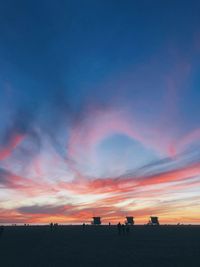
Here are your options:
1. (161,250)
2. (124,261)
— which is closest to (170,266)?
(124,261)

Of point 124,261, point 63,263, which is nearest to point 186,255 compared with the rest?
point 124,261

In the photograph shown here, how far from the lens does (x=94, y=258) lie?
3247 cm

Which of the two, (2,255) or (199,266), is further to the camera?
(2,255)

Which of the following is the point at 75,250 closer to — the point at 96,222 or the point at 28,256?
the point at 28,256

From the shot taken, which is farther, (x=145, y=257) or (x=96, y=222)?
(x=96, y=222)

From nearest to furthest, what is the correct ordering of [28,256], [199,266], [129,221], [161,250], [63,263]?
[199,266]
[63,263]
[28,256]
[161,250]
[129,221]

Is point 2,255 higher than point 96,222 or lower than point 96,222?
lower

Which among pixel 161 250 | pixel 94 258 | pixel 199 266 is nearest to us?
pixel 199 266

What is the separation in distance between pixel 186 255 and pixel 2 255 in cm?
1611

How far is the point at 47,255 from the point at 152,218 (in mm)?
96432

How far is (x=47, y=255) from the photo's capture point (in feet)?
116

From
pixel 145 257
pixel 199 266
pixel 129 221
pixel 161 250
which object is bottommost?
pixel 199 266

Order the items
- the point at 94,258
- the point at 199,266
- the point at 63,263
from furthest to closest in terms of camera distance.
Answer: the point at 94,258 < the point at 63,263 < the point at 199,266

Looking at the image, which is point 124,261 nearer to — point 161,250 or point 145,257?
point 145,257
